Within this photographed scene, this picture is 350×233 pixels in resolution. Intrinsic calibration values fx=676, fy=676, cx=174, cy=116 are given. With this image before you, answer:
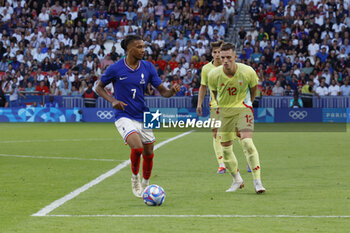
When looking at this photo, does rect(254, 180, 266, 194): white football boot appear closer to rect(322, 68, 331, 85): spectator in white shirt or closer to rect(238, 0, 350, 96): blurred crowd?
rect(238, 0, 350, 96): blurred crowd

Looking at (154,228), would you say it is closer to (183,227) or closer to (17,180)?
(183,227)

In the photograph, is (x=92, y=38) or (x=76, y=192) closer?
(x=76, y=192)

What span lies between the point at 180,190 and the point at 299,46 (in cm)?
2328

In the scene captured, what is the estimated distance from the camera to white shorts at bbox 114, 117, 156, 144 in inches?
351

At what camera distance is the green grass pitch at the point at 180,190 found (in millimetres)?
6891

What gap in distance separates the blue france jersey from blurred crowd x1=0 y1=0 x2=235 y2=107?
2051 centimetres

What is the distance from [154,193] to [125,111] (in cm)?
141

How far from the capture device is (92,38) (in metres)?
35.6

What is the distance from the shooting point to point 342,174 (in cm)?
1147

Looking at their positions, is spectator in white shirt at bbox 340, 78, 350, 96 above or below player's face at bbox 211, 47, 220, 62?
below

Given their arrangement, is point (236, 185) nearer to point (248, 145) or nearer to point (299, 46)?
point (248, 145)

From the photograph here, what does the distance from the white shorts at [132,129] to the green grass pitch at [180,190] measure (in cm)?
80

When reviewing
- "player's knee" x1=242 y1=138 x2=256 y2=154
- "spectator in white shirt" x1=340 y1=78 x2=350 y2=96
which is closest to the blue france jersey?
"player's knee" x1=242 y1=138 x2=256 y2=154

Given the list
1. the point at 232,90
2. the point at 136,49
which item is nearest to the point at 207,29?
the point at 232,90
